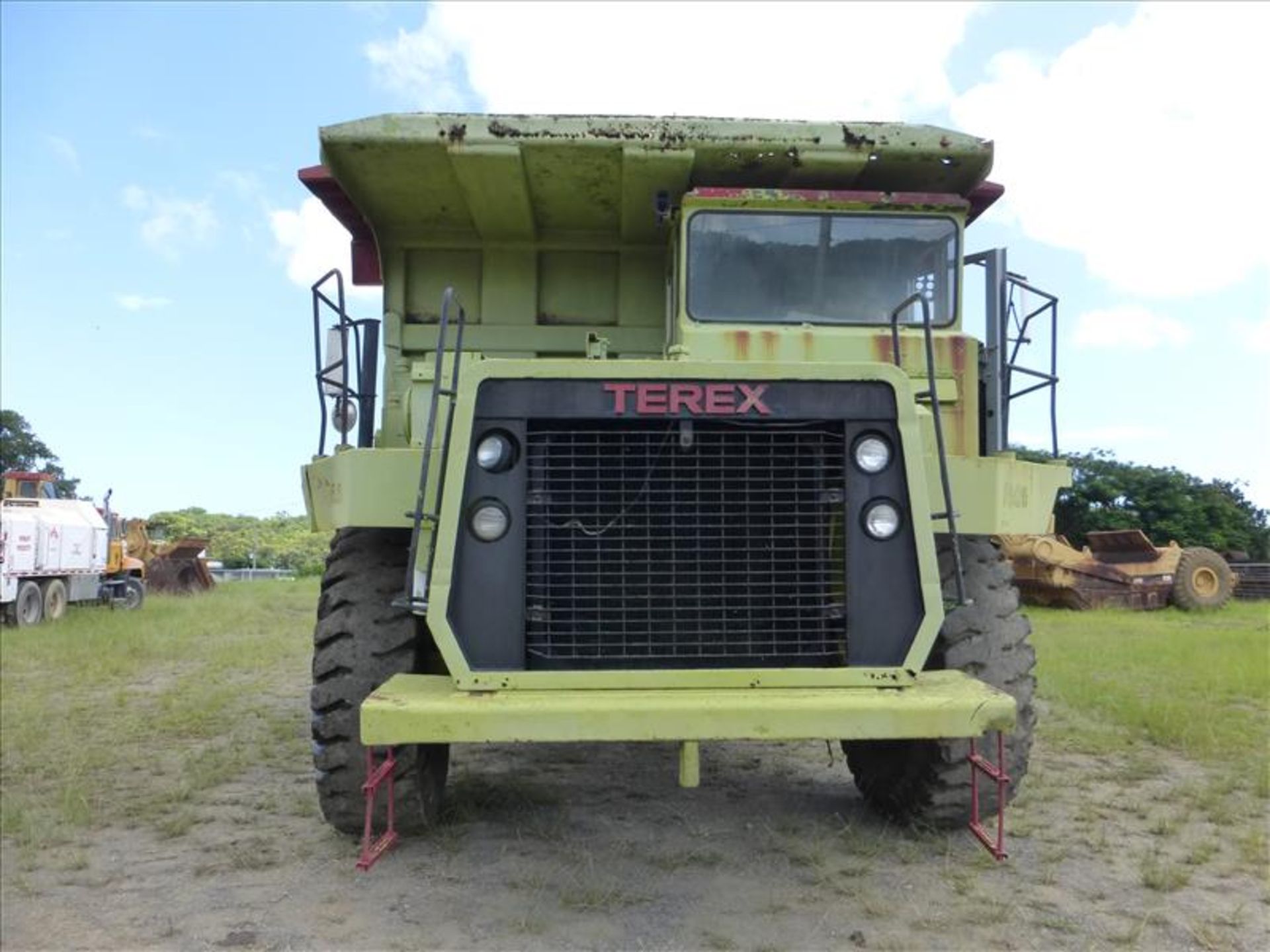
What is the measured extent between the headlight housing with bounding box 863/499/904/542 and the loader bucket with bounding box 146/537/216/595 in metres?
26.9

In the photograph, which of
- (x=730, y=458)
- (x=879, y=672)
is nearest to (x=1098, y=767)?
(x=879, y=672)

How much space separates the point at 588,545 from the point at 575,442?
37cm

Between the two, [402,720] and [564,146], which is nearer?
[402,720]

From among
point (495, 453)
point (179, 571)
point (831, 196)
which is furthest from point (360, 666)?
point (179, 571)

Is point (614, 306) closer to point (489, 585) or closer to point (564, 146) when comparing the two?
point (564, 146)

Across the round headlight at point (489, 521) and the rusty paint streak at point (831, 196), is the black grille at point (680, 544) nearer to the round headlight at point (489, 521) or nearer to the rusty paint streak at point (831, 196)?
the round headlight at point (489, 521)

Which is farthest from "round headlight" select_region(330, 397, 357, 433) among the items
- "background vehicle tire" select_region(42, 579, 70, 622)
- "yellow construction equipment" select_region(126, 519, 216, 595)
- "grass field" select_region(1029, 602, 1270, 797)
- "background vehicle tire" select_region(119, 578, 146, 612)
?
"yellow construction equipment" select_region(126, 519, 216, 595)

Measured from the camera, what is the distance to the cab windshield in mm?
5086

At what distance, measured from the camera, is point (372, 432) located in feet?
18.5

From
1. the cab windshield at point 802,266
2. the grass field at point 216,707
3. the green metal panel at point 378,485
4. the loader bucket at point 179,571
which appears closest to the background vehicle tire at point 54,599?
the grass field at point 216,707

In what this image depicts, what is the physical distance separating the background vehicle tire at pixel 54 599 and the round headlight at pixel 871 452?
19.3m

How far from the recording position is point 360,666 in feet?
13.8

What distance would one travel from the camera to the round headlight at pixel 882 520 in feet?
12.4

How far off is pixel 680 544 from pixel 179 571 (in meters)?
27.3
